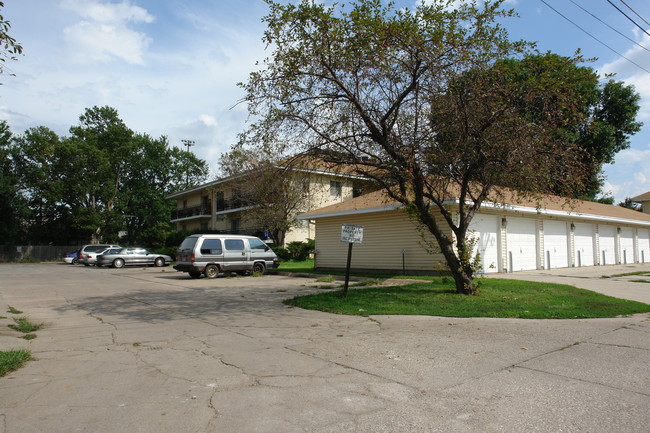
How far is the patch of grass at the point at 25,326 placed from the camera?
8.22 m

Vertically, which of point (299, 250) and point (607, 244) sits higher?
point (607, 244)

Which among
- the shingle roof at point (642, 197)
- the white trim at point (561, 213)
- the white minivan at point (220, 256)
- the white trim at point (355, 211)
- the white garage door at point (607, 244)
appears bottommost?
the white minivan at point (220, 256)

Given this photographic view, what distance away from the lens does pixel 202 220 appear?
47.8 m

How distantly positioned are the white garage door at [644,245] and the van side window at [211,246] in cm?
2856

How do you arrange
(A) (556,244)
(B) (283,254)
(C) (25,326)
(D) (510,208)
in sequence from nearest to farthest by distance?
(C) (25,326) < (D) (510,208) < (A) (556,244) < (B) (283,254)

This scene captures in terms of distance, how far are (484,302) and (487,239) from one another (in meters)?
9.01

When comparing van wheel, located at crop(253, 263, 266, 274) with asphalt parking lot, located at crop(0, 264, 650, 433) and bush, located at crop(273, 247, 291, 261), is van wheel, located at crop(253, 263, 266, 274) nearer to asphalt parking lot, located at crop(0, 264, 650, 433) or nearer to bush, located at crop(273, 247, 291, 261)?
bush, located at crop(273, 247, 291, 261)

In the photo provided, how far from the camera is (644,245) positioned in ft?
104

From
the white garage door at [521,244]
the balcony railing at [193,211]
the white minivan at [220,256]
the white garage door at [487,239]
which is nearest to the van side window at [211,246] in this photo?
the white minivan at [220,256]

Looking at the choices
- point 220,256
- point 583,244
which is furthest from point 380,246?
point 583,244

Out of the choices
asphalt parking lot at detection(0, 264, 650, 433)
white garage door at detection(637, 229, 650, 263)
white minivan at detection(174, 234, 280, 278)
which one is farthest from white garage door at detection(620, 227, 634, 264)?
asphalt parking lot at detection(0, 264, 650, 433)

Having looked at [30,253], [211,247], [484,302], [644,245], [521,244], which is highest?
[644,245]

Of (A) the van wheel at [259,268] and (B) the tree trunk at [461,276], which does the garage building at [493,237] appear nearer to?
(A) the van wheel at [259,268]

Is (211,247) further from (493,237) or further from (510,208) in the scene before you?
(510,208)
